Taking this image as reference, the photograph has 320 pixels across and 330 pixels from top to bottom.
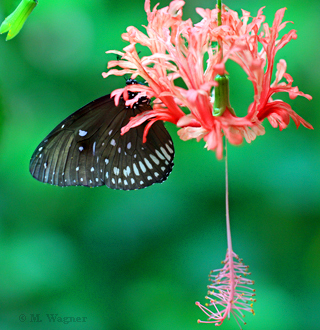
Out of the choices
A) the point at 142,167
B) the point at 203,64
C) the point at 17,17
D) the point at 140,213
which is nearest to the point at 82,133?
the point at 142,167

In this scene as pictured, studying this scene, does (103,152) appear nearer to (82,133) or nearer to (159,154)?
(82,133)

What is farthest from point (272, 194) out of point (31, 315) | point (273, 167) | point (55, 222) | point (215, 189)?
point (31, 315)

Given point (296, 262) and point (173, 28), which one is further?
point (296, 262)

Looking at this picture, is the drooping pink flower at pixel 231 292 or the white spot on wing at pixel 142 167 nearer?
the drooping pink flower at pixel 231 292

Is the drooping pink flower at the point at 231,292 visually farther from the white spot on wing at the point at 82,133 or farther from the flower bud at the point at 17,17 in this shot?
the flower bud at the point at 17,17

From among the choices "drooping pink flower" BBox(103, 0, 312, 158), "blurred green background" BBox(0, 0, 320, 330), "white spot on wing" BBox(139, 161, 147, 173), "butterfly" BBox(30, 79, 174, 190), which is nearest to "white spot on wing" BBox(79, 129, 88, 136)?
"butterfly" BBox(30, 79, 174, 190)

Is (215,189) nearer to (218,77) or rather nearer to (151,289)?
(151,289)

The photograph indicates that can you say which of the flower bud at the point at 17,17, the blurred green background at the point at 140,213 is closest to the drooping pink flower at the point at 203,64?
the flower bud at the point at 17,17

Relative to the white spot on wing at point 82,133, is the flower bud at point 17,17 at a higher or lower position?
higher
